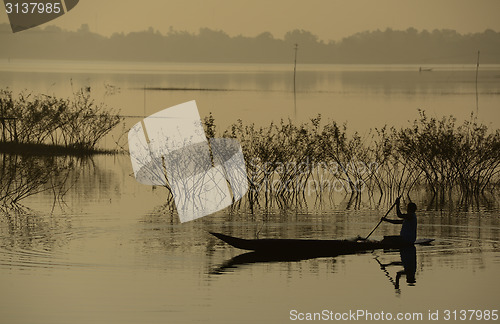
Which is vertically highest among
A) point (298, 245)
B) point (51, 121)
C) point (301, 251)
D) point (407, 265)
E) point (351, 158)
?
point (51, 121)

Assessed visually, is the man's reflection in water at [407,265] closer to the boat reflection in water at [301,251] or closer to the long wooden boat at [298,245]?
the boat reflection in water at [301,251]

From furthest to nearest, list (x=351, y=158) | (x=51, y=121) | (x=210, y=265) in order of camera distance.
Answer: (x=51, y=121) → (x=351, y=158) → (x=210, y=265)

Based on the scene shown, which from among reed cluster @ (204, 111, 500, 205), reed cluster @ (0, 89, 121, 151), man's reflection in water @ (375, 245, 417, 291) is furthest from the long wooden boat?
reed cluster @ (0, 89, 121, 151)

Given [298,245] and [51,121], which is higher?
[51,121]

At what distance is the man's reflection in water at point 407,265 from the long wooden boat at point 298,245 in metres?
0.71

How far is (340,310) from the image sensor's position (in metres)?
19.0

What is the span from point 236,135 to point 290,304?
44.6ft

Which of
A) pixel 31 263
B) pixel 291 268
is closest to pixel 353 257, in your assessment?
pixel 291 268

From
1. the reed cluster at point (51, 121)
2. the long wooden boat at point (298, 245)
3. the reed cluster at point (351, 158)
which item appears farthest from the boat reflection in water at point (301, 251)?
the reed cluster at point (51, 121)

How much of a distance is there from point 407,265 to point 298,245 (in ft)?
7.17

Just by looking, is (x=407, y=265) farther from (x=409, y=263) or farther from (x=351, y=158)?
(x=351, y=158)

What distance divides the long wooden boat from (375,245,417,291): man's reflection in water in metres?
0.71

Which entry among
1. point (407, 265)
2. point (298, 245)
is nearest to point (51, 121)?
point (298, 245)

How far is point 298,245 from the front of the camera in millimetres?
22344
